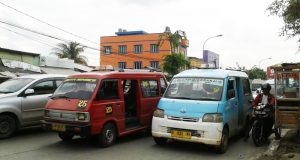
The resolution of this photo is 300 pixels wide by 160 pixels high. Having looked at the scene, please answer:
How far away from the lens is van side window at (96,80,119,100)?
9.13 meters

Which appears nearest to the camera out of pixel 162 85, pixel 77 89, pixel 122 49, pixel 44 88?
pixel 77 89

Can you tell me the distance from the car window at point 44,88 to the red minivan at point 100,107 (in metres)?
1.44

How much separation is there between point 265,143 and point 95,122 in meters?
4.84

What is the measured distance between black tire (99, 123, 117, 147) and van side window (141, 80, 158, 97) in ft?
6.01

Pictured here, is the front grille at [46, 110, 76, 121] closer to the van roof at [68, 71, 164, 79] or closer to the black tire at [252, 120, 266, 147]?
the van roof at [68, 71, 164, 79]

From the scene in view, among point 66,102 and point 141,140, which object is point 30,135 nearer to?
point 66,102

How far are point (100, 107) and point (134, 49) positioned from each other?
Result: 6219 centimetres

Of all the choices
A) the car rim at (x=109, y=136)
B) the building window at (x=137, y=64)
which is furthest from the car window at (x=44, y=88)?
the building window at (x=137, y=64)

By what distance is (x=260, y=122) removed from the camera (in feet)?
32.3

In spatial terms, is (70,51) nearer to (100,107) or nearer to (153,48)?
(153,48)

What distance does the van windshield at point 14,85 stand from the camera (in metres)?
10.6

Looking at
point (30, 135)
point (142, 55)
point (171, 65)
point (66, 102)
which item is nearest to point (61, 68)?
point (171, 65)

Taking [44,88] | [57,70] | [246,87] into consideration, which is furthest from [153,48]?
[44,88]

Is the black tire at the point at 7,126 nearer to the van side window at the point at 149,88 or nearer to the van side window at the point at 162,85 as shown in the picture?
the van side window at the point at 149,88
